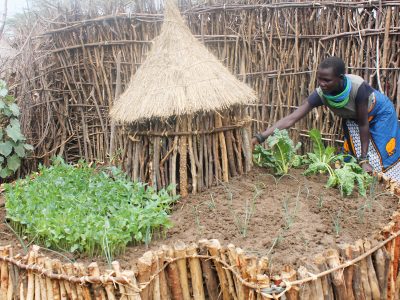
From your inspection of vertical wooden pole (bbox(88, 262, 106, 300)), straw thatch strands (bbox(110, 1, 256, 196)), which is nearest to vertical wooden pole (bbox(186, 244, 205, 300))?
vertical wooden pole (bbox(88, 262, 106, 300))

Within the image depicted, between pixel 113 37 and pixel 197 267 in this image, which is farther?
pixel 113 37

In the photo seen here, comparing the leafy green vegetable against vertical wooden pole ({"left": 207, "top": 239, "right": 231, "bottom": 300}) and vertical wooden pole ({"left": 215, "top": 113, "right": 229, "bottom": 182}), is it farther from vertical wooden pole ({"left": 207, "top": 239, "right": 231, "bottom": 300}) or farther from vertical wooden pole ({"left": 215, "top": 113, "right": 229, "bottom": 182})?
vertical wooden pole ({"left": 207, "top": 239, "right": 231, "bottom": 300})

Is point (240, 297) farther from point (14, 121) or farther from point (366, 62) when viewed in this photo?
point (14, 121)

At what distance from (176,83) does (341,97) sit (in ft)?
5.40

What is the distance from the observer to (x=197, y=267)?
2.89m

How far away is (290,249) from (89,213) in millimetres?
1486

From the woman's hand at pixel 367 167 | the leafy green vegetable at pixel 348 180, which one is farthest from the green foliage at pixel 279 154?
the woman's hand at pixel 367 167

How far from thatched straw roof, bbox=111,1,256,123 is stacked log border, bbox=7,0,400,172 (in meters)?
1.03

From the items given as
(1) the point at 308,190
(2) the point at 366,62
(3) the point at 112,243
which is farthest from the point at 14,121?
(2) the point at 366,62

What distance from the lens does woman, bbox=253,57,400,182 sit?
451 centimetres

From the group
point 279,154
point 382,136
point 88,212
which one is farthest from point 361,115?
point 88,212

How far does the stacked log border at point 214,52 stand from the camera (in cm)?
507

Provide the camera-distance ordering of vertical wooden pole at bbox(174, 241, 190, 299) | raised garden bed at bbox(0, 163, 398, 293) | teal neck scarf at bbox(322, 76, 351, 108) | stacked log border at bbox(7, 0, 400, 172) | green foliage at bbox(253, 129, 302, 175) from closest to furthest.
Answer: vertical wooden pole at bbox(174, 241, 190, 299) → raised garden bed at bbox(0, 163, 398, 293) → green foliage at bbox(253, 129, 302, 175) → teal neck scarf at bbox(322, 76, 351, 108) → stacked log border at bbox(7, 0, 400, 172)

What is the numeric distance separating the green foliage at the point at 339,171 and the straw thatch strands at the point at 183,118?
656 mm
